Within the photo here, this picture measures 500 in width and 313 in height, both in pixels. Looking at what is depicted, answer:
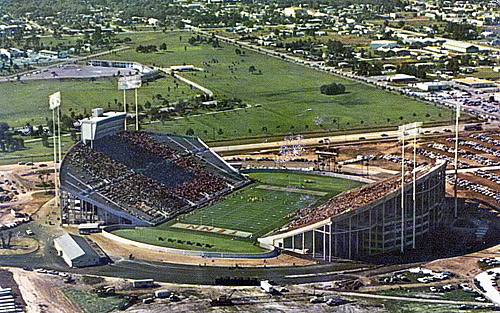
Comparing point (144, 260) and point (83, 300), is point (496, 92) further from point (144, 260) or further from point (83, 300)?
point (83, 300)

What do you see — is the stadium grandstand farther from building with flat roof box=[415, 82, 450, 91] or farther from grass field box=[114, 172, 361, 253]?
building with flat roof box=[415, 82, 450, 91]

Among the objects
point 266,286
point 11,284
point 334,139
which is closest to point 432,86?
point 334,139

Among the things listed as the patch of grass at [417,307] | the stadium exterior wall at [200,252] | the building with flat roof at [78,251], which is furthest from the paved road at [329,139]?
the patch of grass at [417,307]

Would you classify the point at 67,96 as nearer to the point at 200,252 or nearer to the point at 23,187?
the point at 23,187

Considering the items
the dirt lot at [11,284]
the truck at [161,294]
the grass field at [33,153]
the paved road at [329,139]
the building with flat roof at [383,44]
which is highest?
the building with flat roof at [383,44]

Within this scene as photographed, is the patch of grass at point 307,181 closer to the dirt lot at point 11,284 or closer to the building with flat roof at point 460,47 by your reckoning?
the dirt lot at point 11,284

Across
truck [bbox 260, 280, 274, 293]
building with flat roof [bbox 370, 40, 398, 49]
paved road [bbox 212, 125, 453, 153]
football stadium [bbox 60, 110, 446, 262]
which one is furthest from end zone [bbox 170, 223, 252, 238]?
building with flat roof [bbox 370, 40, 398, 49]
